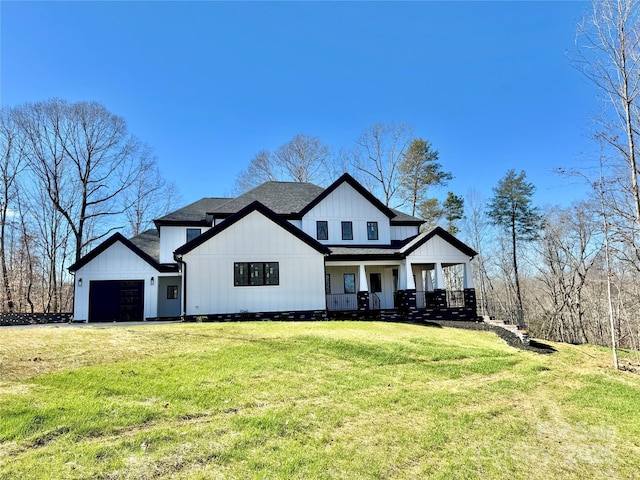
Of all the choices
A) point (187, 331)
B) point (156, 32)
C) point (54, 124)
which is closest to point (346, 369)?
point (187, 331)

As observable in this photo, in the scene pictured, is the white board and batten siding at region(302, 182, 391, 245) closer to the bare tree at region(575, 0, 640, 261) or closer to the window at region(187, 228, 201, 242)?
the window at region(187, 228, 201, 242)

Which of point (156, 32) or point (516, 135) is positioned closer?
point (156, 32)

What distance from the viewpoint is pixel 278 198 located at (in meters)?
21.9

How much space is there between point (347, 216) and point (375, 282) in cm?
423

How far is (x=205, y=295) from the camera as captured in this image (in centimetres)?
1554

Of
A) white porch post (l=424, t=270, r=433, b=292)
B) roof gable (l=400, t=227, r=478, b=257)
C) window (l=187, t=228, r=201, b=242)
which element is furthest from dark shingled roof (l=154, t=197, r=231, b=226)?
white porch post (l=424, t=270, r=433, b=292)

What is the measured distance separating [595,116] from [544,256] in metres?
20.1

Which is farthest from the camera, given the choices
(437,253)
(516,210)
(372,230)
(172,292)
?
(516,210)

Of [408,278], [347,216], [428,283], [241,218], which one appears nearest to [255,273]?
[241,218]

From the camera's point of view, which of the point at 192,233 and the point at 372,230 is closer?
the point at 192,233

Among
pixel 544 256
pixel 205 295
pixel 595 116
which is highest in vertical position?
pixel 595 116

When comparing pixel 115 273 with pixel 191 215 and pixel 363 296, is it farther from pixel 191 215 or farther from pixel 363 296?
pixel 363 296

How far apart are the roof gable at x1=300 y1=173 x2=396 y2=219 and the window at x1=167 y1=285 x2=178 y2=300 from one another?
27.1 ft

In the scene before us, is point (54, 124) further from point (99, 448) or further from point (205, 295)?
point (99, 448)
